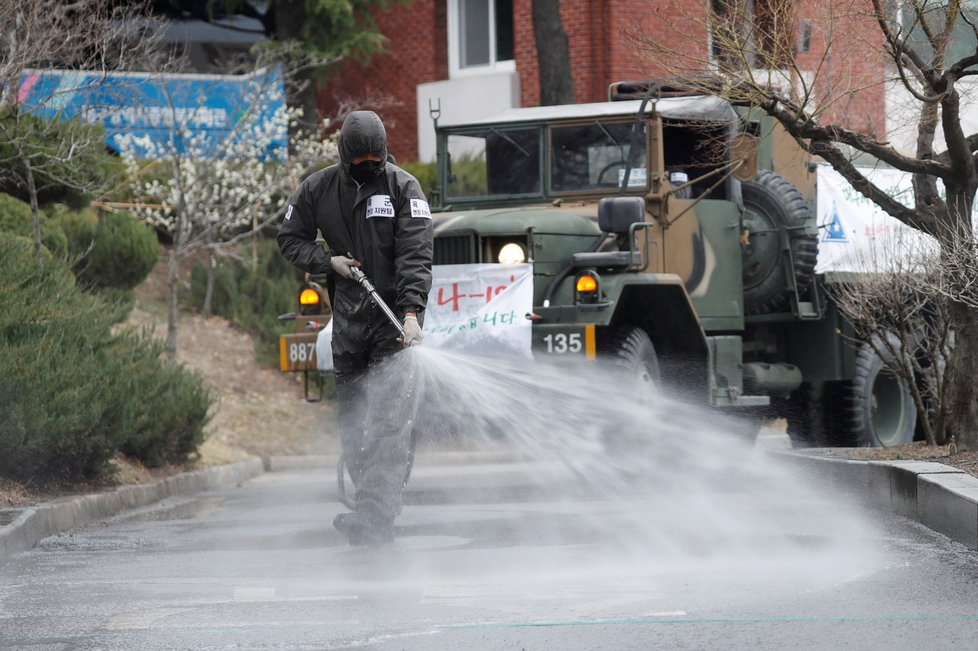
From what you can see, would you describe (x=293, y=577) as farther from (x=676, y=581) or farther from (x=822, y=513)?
(x=822, y=513)

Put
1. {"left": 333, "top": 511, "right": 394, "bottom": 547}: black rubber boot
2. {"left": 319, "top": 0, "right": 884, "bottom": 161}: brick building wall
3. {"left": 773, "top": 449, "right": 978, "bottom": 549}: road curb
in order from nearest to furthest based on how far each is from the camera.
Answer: {"left": 333, "top": 511, "right": 394, "bottom": 547}: black rubber boot, {"left": 773, "top": 449, "right": 978, "bottom": 549}: road curb, {"left": 319, "top": 0, "right": 884, "bottom": 161}: brick building wall

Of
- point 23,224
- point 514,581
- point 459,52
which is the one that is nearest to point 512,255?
point 514,581

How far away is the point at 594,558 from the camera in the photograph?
7.41 m

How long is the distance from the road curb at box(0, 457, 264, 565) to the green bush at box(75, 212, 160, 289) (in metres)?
4.34

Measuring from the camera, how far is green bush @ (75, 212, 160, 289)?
58.9 feet

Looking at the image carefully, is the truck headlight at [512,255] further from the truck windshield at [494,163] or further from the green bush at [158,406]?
the green bush at [158,406]

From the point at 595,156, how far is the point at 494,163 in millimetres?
902

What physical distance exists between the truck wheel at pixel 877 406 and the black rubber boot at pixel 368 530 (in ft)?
23.5

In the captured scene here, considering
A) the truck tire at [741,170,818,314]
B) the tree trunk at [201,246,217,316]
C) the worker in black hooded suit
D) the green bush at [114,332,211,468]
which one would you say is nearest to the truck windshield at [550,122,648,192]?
the truck tire at [741,170,818,314]

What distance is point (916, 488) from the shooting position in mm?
8984

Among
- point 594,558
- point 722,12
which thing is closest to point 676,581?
point 594,558

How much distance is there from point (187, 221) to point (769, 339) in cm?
711

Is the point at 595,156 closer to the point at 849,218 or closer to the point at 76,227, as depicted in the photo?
the point at 849,218

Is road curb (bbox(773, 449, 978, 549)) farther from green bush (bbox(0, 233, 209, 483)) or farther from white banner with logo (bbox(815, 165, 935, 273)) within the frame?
green bush (bbox(0, 233, 209, 483))
